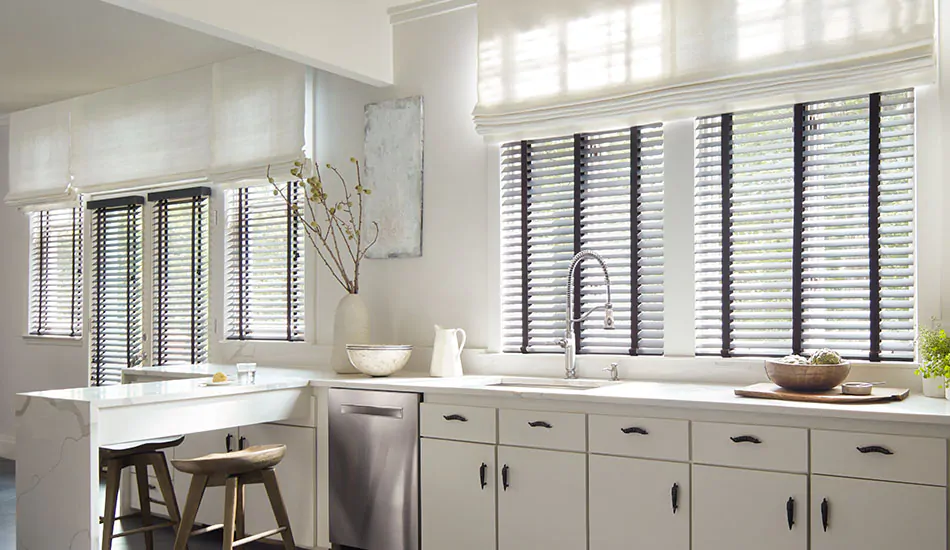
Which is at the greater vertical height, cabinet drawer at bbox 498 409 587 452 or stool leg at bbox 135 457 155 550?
cabinet drawer at bbox 498 409 587 452

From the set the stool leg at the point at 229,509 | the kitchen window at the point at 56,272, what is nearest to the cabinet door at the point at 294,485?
the stool leg at the point at 229,509

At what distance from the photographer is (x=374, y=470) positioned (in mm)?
3840

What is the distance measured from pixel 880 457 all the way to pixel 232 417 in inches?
106

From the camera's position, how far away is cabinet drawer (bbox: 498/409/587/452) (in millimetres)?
3328

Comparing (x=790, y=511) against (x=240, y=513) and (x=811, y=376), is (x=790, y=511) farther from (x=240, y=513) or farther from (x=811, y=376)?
(x=240, y=513)

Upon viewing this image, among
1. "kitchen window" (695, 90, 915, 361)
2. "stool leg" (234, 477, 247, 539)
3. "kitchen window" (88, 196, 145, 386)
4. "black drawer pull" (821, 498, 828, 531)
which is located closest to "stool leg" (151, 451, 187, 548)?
"stool leg" (234, 477, 247, 539)

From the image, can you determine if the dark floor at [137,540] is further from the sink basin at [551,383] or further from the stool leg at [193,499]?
the sink basin at [551,383]

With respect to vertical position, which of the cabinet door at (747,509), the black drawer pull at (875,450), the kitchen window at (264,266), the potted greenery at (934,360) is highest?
the kitchen window at (264,266)

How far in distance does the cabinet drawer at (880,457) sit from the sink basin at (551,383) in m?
1.10

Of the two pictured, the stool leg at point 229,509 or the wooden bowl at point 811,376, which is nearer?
the wooden bowl at point 811,376

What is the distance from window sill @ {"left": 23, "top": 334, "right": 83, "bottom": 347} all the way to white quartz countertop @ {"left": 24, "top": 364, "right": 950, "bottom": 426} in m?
2.53

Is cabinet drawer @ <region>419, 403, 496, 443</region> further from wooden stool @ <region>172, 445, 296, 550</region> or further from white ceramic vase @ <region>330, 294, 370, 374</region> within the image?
white ceramic vase @ <region>330, 294, 370, 374</region>

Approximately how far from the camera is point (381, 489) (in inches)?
150

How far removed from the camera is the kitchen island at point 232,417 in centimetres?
282
